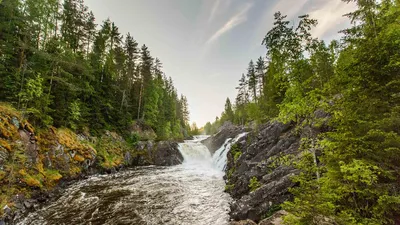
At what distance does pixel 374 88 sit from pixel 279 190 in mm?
5408

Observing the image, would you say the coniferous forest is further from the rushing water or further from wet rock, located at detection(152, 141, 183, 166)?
the rushing water

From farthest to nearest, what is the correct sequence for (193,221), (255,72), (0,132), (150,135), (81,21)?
(255,72), (150,135), (81,21), (0,132), (193,221)

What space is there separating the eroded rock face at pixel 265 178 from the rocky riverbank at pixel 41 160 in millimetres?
10960

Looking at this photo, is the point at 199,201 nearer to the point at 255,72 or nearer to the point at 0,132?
the point at 0,132

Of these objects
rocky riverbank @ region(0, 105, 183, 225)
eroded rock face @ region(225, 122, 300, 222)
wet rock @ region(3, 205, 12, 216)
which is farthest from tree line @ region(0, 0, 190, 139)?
eroded rock face @ region(225, 122, 300, 222)

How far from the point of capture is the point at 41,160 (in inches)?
522

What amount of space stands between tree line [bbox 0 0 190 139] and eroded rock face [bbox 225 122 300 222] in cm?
1454

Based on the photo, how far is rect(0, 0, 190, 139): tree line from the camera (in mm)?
14070

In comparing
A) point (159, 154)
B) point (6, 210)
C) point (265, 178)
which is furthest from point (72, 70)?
point (265, 178)

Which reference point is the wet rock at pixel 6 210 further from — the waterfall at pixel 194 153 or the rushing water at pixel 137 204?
the waterfall at pixel 194 153

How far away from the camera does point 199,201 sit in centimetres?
1171

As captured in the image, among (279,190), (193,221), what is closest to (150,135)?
(193,221)

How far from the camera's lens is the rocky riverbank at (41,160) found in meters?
9.53

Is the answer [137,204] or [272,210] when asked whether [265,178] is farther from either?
[137,204]
